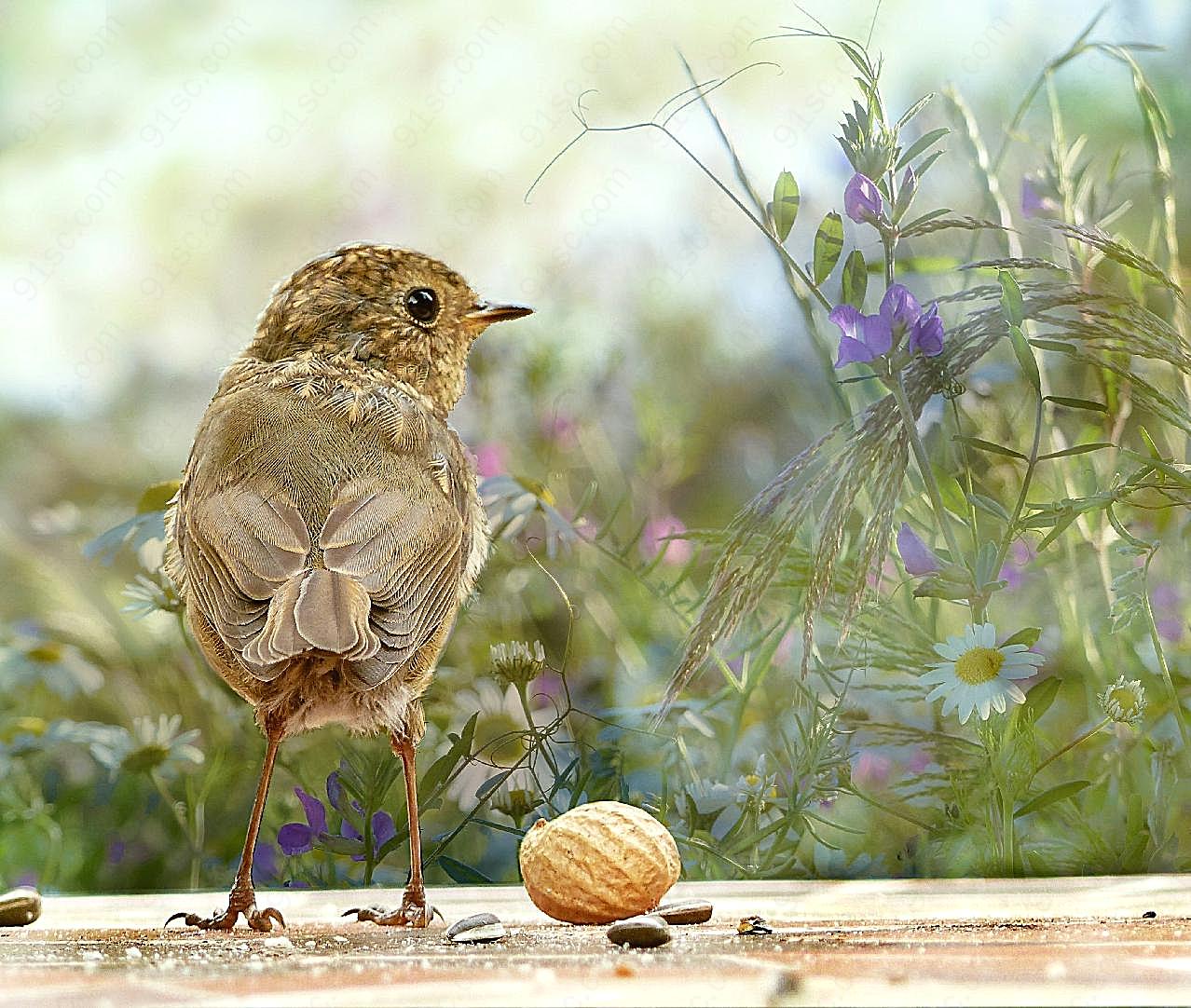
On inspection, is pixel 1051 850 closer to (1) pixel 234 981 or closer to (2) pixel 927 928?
(2) pixel 927 928

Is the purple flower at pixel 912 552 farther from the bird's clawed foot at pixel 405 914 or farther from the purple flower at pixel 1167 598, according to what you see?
the bird's clawed foot at pixel 405 914

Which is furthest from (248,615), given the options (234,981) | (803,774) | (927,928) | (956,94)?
(956,94)

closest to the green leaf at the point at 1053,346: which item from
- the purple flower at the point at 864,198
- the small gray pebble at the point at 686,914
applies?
the purple flower at the point at 864,198

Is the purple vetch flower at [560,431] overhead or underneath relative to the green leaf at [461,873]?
overhead

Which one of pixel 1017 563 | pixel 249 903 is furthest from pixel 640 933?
pixel 1017 563

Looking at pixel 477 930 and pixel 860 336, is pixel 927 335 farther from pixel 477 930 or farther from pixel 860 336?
pixel 477 930

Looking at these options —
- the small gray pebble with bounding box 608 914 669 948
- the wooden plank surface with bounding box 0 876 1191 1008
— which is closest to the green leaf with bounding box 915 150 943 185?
the wooden plank surface with bounding box 0 876 1191 1008
